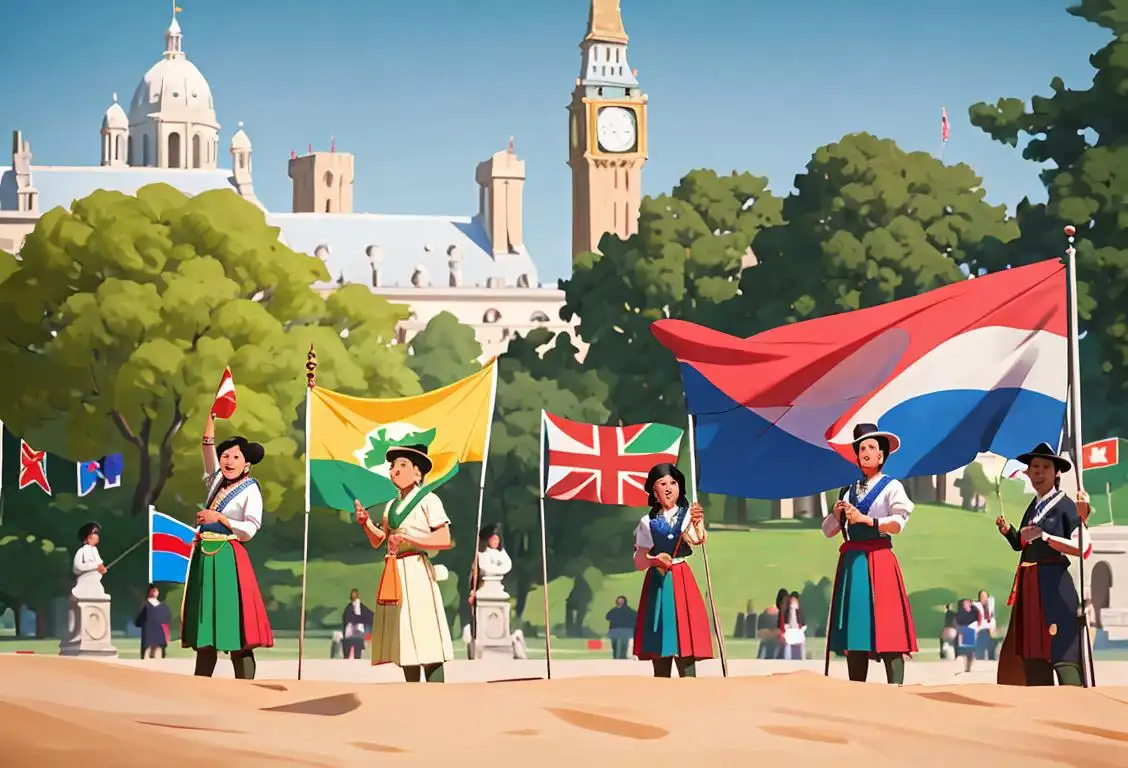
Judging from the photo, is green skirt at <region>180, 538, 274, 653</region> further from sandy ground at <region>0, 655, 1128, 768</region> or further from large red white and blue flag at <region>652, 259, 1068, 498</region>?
large red white and blue flag at <region>652, 259, 1068, 498</region>

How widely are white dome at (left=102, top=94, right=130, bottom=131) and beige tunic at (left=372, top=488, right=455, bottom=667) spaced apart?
83.0 metres

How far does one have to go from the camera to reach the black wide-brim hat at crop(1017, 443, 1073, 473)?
34.1ft

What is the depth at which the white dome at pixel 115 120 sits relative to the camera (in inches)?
3612

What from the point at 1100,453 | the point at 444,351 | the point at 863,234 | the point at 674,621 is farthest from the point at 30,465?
the point at 444,351

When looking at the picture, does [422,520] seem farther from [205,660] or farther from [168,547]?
[168,547]

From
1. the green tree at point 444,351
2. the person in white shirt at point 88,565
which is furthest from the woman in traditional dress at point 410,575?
the green tree at point 444,351

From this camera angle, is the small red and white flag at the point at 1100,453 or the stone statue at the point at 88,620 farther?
the stone statue at the point at 88,620

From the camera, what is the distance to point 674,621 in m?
11.0

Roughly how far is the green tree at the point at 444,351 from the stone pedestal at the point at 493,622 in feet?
88.9

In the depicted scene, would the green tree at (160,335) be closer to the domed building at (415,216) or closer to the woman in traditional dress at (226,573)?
the woman in traditional dress at (226,573)

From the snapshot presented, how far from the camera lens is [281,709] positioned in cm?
842

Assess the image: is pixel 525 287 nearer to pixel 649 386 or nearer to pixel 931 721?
pixel 649 386

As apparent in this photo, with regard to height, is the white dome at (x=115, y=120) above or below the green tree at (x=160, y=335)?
above

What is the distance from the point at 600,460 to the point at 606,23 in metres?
48.5
